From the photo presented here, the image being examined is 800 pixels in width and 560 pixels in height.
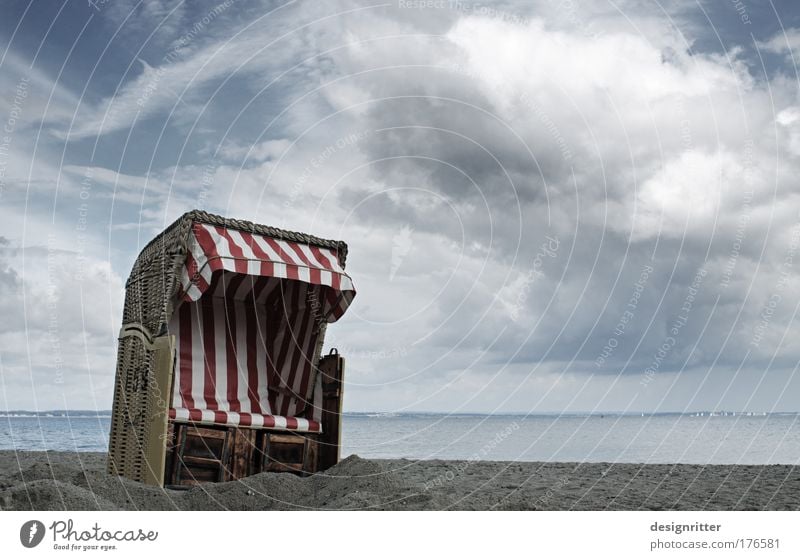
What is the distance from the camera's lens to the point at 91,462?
10234mm

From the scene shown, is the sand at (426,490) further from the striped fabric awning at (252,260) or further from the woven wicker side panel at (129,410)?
the striped fabric awning at (252,260)

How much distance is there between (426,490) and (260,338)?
9.71ft

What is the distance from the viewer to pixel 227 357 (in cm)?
778

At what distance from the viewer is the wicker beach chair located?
653 cm

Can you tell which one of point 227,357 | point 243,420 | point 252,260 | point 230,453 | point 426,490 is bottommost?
point 426,490

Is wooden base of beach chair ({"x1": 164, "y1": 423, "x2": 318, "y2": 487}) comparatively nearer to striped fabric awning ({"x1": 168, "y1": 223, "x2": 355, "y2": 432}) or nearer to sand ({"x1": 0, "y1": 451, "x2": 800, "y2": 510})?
striped fabric awning ({"x1": 168, "y1": 223, "x2": 355, "y2": 432})

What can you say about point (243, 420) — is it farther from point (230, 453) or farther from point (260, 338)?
point (260, 338)

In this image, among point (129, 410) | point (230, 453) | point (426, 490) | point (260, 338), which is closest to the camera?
point (426, 490)

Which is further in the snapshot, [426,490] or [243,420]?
[243,420]

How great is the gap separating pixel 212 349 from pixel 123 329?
97 cm

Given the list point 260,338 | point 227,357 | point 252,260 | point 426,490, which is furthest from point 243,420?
point 426,490
